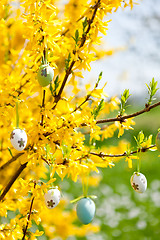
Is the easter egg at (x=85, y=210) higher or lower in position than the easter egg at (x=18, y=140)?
lower

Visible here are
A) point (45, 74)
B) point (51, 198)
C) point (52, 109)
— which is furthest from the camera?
point (52, 109)

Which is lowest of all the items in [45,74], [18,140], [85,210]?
[85,210]

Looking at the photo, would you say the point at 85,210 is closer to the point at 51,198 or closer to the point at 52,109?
the point at 51,198

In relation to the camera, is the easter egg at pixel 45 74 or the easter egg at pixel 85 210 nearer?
the easter egg at pixel 45 74

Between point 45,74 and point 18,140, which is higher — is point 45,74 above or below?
above

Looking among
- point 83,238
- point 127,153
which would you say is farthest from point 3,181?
point 83,238

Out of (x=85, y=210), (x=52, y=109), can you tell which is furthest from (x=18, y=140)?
(x=85, y=210)

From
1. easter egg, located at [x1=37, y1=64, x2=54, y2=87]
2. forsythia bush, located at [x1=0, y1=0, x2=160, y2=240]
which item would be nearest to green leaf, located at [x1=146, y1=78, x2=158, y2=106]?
forsythia bush, located at [x1=0, y1=0, x2=160, y2=240]

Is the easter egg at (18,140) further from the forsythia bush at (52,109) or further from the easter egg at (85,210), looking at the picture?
the easter egg at (85,210)

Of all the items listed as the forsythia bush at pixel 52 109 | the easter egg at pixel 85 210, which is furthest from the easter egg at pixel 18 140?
the easter egg at pixel 85 210

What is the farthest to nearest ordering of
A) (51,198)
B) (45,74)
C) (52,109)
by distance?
(52,109) → (51,198) → (45,74)

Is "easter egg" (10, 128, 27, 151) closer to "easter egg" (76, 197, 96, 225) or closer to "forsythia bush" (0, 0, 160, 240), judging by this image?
"forsythia bush" (0, 0, 160, 240)

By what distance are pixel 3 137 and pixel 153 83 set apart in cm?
129

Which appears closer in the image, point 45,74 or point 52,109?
point 45,74
